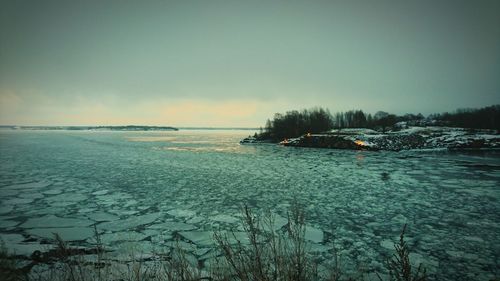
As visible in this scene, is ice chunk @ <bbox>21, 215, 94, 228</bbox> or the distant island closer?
ice chunk @ <bbox>21, 215, 94, 228</bbox>

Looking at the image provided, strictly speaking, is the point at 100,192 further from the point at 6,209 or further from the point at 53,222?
the point at 53,222

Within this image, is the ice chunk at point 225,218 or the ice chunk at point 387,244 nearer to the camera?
the ice chunk at point 387,244

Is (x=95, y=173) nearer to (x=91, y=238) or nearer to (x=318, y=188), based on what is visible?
(x=91, y=238)

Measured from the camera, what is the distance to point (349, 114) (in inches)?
4119

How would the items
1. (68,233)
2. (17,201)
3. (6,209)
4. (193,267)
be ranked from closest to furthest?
(193,267) → (68,233) → (6,209) → (17,201)

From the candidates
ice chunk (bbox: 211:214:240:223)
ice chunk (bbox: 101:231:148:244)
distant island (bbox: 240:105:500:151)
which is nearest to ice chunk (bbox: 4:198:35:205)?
ice chunk (bbox: 101:231:148:244)

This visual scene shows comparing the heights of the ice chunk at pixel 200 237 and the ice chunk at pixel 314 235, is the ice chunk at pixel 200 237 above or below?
below

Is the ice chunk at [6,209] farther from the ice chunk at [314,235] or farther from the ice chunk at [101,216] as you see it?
the ice chunk at [314,235]

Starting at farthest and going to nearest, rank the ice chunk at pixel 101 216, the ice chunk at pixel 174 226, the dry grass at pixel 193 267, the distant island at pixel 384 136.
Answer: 1. the distant island at pixel 384 136
2. the ice chunk at pixel 101 216
3. the ice chunk at pixel 174 226
4. the dry grass at pixel 193 267

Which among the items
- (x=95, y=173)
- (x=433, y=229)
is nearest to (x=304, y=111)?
(x=95, y=173)

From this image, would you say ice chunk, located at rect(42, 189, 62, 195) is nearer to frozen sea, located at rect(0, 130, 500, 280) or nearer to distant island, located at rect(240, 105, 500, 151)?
frozen sea, located at rect(0, 130, 500, 280)

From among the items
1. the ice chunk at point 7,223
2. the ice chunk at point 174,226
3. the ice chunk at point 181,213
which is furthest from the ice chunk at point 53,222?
the ice chunk at point 181,213

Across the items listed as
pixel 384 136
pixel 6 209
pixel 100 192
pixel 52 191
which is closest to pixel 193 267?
pixel 6 209

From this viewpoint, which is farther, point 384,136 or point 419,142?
point 384,136
